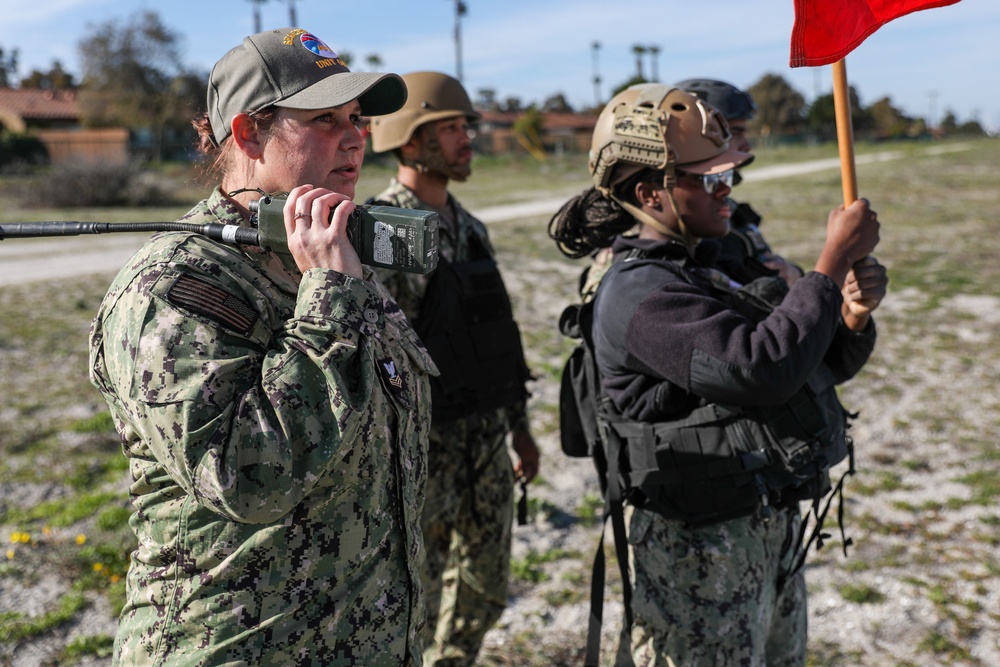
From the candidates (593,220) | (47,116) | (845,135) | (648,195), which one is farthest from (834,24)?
(47,116)

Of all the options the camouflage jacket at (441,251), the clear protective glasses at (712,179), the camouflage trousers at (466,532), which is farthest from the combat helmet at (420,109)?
the clear protective glasses at (712,179)

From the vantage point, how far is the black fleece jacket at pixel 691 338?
2176 mm

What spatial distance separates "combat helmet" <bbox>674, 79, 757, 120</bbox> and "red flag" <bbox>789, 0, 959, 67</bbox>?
176 centimetres

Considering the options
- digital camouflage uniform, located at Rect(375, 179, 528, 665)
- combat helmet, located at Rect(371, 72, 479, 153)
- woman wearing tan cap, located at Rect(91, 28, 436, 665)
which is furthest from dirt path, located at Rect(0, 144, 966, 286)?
woman wearing tan cap, located at Rect(91, 28, 436, 665)

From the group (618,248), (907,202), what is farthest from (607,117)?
(907,202)

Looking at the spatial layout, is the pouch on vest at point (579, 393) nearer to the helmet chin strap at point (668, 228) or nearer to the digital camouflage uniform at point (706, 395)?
the digital camouflage uniform at point (706, 395)

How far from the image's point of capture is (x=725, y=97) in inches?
163

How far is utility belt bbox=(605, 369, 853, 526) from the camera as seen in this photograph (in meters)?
2.34

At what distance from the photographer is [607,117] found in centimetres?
267

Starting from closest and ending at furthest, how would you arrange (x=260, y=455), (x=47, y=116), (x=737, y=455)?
1. (x=260, y=455)
2. (x=737, y=455)
3. (x=47, y=116)

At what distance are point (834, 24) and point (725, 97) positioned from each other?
6.32ft

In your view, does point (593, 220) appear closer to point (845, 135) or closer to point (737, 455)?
point (845, 135)

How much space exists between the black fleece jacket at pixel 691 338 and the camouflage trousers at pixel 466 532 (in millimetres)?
1036

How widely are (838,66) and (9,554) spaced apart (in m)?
4.15
